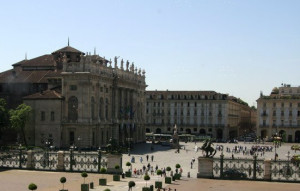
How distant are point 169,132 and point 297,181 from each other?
355ft

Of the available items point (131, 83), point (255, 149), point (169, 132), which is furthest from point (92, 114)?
point (169, 132)

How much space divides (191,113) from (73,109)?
2794 inches

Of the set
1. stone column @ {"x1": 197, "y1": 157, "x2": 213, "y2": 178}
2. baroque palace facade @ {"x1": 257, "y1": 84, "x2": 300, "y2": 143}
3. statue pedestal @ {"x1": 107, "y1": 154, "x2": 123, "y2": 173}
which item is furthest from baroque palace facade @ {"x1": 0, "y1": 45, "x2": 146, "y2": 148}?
baroque palace facade @ {"x1": 257, "y1": 84, "x2": 300, "y2": 143}

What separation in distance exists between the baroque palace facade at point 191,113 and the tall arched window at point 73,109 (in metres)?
70.1

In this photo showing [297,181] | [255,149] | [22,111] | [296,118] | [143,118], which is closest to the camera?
[297,181]

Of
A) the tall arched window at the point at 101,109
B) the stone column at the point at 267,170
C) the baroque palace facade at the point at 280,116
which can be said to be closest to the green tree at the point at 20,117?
the tall arched window at the point at 101,109

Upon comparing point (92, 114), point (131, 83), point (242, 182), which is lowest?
point (242, 182)

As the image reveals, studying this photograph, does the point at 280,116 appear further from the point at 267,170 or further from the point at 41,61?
the point at 267,170

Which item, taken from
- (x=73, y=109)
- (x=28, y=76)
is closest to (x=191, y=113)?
(x=28, y=76)

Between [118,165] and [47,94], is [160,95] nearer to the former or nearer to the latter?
[47,94]

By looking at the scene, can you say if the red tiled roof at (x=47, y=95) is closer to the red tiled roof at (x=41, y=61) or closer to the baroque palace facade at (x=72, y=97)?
the baroque palace facade at (x=72, y=97)

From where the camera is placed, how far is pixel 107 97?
105 m

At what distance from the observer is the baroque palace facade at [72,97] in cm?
9525

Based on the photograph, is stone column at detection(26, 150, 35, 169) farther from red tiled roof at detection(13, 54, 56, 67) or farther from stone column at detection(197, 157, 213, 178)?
red tiled roof at detection(13, 54, 56, 67)
